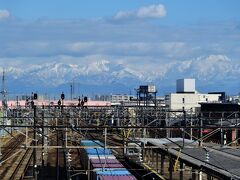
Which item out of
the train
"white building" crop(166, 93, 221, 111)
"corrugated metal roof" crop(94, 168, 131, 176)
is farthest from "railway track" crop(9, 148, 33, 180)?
"white building" crop(166, 93, 221, 111)

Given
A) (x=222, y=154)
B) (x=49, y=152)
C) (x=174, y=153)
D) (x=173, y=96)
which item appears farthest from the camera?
(x=173, y=96)

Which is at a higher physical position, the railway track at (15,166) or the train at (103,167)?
the train at (103,167)

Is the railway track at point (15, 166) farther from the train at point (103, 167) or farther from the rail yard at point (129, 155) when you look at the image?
the train at point (103, 167)

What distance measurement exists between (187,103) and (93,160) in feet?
211

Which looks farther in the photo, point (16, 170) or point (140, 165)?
point (16, 170)

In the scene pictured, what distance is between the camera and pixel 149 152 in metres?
33.7

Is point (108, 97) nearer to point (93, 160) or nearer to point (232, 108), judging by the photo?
point (232, 108)

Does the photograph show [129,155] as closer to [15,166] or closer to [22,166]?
[22,166]

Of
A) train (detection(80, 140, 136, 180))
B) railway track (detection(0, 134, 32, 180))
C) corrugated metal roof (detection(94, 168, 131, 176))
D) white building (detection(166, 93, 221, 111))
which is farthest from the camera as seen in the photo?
white building (detection(166, 93, 221, 111))

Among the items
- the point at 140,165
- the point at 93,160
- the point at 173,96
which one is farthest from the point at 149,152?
the point at 173,96

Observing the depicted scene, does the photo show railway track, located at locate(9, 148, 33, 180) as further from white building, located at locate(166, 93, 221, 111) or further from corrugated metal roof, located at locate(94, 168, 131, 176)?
white building, located at locate(166, 93, 221, 111)

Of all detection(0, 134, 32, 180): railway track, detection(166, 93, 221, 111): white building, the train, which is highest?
detection(166, 93, 221, 111): white building

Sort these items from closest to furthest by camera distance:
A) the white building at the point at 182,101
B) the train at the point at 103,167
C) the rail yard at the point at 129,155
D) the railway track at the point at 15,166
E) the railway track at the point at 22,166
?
the rail yard at the point at 129,155 → the train at the point at 103,167 → the railway track at the point at 22,166 → the railway track at the point at 15,166 → the white building at the point at 182,101

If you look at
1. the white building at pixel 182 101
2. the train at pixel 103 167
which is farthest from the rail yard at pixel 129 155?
the white building at pixel 182 101
